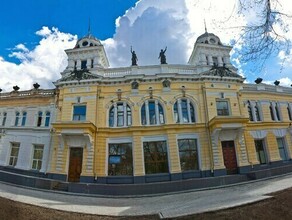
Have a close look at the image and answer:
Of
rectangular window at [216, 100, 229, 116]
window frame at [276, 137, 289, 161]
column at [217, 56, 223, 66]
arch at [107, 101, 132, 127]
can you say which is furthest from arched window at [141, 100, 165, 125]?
window frame at [276, 137, 289, 161]

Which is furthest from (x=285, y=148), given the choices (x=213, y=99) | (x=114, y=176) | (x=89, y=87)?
(x=89, y=87)

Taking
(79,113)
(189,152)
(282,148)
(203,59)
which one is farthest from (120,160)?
(282,148)

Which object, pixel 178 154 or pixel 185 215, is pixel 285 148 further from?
pixel 185 215

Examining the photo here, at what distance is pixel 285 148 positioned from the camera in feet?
73.8

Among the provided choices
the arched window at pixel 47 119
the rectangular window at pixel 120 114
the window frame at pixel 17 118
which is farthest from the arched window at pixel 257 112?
the window frame at pixel 17 118

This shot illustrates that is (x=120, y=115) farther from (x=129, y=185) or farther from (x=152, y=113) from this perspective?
(x=129, y=185)

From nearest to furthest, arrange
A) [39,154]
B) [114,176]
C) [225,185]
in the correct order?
[225,185]
[114,176]
[39,154]

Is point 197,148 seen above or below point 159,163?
above

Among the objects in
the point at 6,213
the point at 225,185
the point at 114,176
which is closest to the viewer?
the point at 6,213

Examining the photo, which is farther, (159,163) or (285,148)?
(285,148)

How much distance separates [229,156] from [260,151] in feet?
17.2

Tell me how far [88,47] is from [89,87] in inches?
192

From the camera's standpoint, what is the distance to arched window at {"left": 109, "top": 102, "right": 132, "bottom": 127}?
19611 mm

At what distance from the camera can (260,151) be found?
852 inches
